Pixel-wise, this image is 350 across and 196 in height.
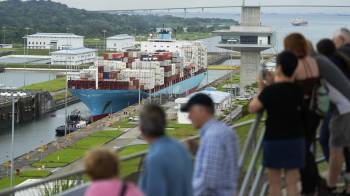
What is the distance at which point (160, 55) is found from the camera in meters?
35.6

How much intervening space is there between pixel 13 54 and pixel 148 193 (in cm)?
6066

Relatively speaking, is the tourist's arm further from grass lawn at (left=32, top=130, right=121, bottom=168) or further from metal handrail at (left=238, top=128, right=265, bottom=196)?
grass lawn at (left=32, top=130, right=121, bottom=168)

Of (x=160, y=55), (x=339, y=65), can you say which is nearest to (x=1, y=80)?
(x=160, y=55)

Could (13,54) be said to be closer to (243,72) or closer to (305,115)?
(243,72)

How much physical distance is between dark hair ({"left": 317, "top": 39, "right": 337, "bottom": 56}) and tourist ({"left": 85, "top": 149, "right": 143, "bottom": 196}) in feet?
4.58

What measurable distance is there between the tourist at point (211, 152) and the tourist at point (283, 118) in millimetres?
285

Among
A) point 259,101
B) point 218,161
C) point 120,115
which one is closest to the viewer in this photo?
point 218,161

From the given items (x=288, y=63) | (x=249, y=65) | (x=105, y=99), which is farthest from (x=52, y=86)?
(x=288, y=63)

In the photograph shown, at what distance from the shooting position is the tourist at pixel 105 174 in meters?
1.71

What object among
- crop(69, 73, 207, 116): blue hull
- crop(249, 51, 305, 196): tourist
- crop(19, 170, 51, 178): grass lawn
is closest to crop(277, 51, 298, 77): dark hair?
crop(249, 51, 305, 196): tourist

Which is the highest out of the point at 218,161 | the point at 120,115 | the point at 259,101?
the point at 259,101

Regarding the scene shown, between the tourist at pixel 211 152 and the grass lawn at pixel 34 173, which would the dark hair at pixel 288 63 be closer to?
the tourist at pixel 211 152

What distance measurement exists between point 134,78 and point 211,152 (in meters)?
29.8

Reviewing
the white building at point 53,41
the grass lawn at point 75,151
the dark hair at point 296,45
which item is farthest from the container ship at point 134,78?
the dark hair at point 296,45
